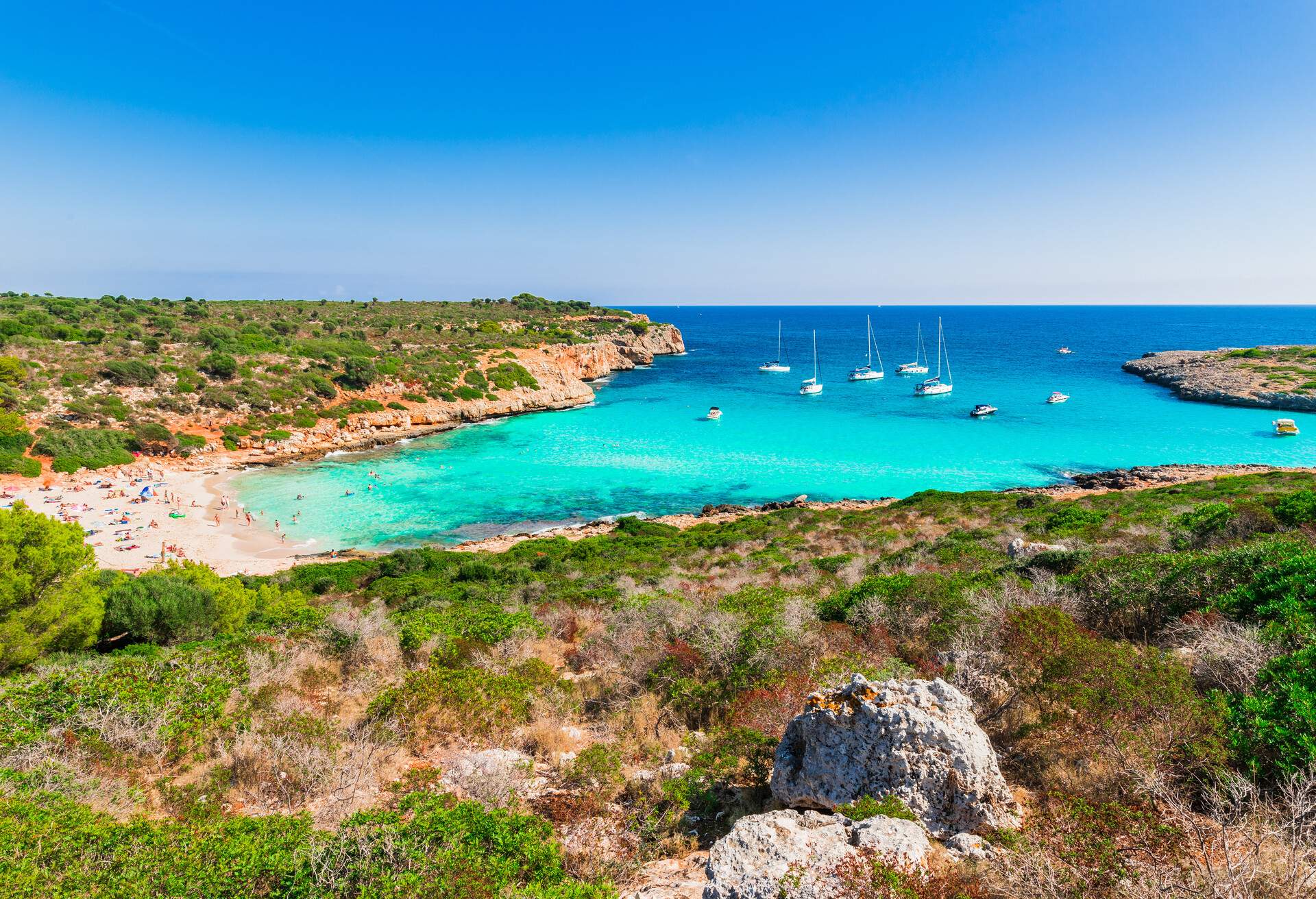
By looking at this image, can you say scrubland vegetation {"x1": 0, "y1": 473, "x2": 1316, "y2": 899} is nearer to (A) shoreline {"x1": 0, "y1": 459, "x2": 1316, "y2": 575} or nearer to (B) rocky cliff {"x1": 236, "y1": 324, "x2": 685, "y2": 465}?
(A) shoreline {"x1": 0, "y1": 459, "x2": 1316, "y2": 575}

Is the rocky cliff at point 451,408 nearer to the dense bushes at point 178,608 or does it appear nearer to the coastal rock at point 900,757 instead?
the dense bushes at point 178,608

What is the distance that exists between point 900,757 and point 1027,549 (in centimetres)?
1152

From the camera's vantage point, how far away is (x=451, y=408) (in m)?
50.9

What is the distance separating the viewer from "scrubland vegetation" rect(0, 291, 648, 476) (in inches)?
1351

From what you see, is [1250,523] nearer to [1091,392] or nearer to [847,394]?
[847,394]

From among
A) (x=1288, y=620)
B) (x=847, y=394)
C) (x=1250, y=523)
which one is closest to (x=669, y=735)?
(x=1288, y=620)

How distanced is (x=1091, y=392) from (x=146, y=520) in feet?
268

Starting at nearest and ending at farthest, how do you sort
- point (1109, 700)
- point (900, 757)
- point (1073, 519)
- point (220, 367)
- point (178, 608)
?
point (900, 757) → point (1109, 700) → point (178, 608) → point (1073, 519) → point (220, 367)

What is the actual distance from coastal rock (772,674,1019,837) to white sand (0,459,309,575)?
76.2 ft

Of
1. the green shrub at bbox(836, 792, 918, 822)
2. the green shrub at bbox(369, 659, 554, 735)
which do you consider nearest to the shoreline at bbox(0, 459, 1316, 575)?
the green shrub at bbox(369, 659, 554, 735)

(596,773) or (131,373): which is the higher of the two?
(131,373)

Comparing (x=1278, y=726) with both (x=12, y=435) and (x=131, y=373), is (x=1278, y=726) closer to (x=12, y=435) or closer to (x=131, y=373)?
(x=12, y=435)

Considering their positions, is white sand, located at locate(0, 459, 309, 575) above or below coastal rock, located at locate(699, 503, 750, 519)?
above

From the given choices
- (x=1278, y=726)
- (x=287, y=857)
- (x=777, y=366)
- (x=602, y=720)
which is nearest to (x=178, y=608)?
(x=602, y=720)
